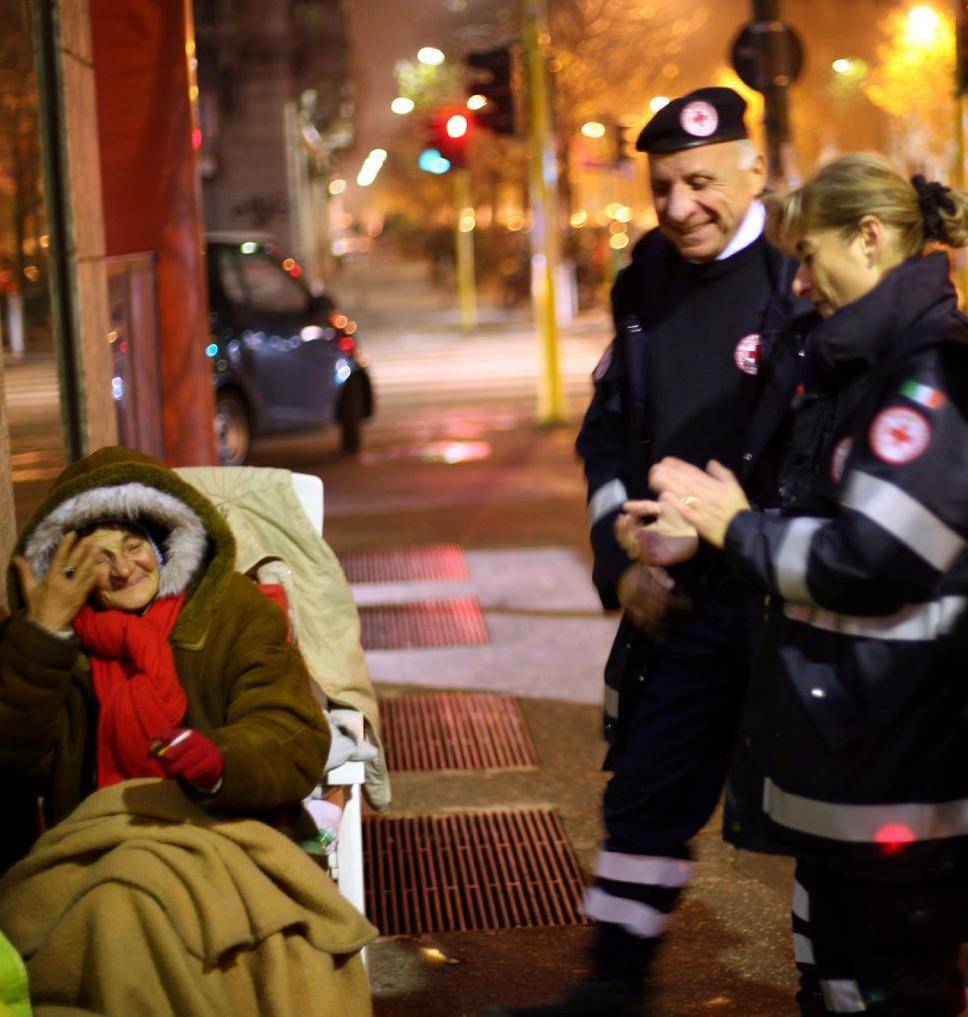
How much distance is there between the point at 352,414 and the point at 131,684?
1175cm

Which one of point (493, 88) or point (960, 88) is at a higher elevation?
point (493, 88)

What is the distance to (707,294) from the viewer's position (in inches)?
142

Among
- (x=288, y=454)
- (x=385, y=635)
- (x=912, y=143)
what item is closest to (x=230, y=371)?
(x=288, y=454)

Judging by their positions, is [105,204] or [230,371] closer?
[105,204]

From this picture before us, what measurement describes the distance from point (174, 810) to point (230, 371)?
10687 mm

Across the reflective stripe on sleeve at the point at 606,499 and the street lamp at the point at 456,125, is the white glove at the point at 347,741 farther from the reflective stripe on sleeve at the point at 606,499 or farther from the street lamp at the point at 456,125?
the street lamp at the point at 456,125

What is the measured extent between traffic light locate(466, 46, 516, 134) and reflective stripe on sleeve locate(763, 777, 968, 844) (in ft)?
46.8

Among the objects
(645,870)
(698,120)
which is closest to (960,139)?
(698,120)

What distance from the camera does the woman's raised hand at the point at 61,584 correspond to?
3.32 metres

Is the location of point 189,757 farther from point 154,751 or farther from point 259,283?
point 259,283

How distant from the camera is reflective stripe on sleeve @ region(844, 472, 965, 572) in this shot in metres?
2.68

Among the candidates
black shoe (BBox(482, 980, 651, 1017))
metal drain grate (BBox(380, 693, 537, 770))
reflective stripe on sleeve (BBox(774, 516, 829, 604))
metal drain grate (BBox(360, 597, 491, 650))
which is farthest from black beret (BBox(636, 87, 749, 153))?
metal drain grate (BBox(360, 597, 491, 650))

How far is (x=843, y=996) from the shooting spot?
118 inches

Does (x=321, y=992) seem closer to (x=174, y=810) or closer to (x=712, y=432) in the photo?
(x=174, y=810)
